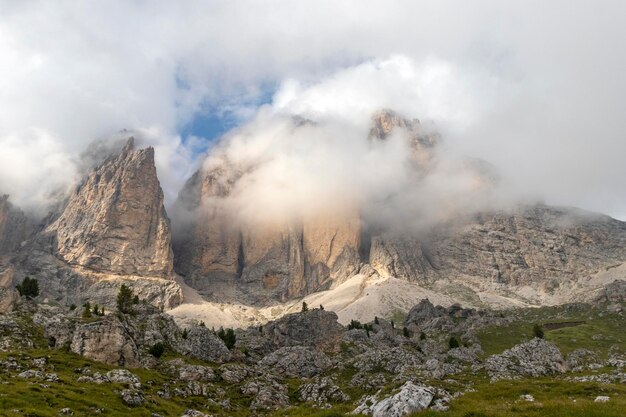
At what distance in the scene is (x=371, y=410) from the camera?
107ft

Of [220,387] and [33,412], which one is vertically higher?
[33,412]

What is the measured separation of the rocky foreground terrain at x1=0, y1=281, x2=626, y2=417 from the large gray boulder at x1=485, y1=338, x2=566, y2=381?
0.98 ft

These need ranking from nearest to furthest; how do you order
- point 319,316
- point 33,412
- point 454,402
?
point 454,402 → point 33,412 → point 319,316

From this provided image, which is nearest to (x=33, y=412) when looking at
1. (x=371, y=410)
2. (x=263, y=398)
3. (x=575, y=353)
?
(x=371, y=410)

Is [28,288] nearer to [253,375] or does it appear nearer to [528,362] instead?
[253,375]

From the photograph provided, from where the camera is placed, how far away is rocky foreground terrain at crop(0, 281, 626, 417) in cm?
3550

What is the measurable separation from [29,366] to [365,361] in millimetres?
73916

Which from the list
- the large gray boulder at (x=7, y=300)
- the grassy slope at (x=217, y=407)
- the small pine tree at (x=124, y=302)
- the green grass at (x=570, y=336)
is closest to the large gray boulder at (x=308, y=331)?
the green grass at (x=570, y=336)

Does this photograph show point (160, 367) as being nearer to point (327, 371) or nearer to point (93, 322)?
point (93, 322)

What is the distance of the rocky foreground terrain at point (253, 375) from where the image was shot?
35500 mm

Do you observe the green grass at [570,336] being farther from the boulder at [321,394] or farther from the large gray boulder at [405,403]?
the large gray boulder at [405,403]

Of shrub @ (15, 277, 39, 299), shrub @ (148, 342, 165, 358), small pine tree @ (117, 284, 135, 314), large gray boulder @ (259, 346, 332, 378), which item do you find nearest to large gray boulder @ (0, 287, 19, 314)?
small pine tree @ (117, 284, 135, 314)

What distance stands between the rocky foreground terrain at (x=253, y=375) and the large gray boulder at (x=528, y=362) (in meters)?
0.30

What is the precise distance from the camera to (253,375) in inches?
3767
